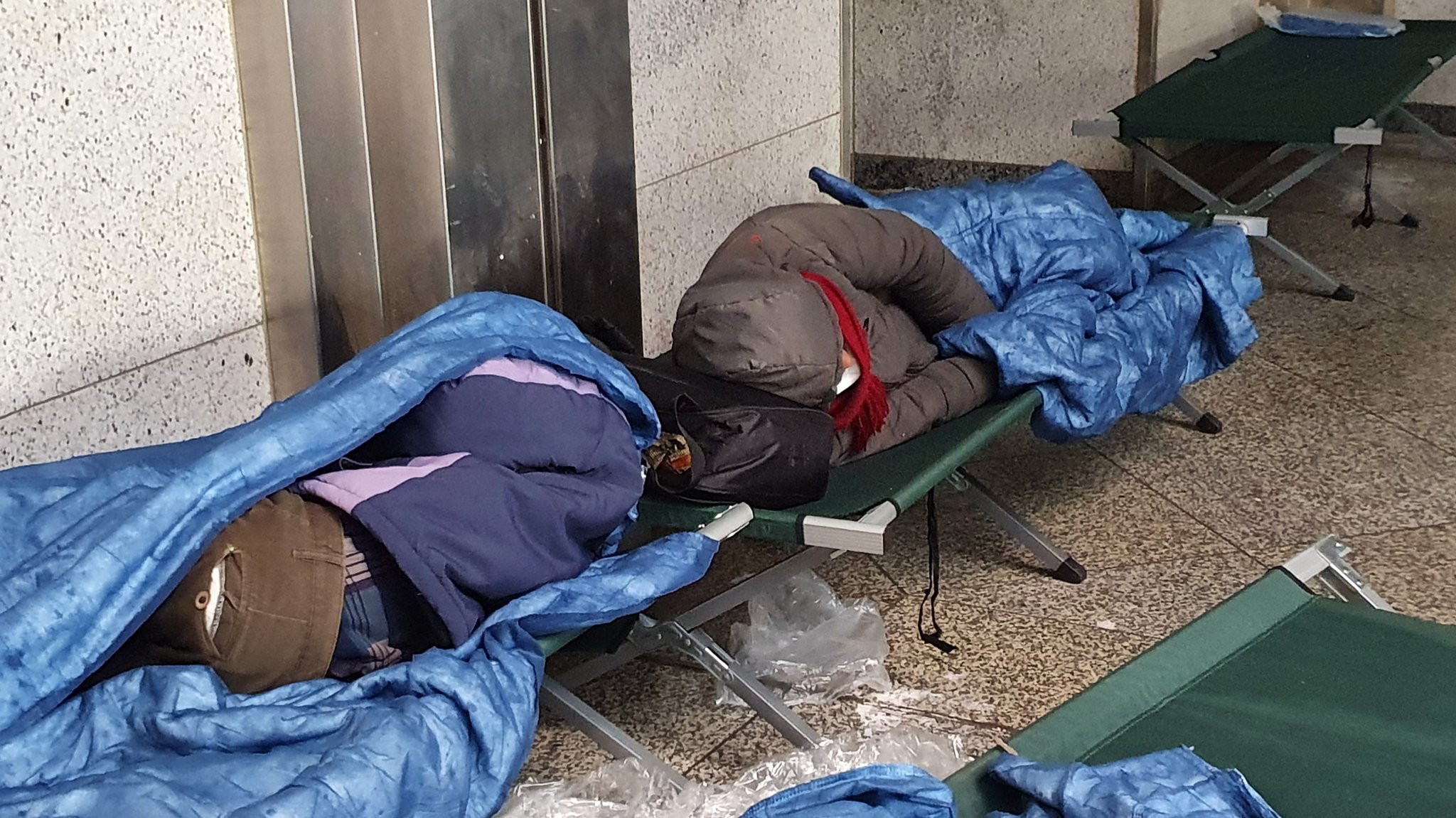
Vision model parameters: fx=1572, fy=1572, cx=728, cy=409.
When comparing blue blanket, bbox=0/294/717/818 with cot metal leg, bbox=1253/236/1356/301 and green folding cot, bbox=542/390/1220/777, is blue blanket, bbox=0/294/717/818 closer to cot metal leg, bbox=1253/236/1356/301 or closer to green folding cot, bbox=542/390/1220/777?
green folding cot, bbox=542/390/1220/777

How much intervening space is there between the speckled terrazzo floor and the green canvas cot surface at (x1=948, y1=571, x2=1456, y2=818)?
504 mm

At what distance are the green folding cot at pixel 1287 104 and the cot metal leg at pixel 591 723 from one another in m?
2.45

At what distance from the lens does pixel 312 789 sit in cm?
149

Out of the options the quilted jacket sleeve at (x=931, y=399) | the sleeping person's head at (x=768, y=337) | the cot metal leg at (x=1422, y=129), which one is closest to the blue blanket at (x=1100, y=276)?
the quilted jacket sleeve at (x=931, y=399)

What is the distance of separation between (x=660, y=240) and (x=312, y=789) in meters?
1.76

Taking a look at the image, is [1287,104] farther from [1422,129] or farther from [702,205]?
[702,205]

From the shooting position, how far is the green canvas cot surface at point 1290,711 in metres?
1.62

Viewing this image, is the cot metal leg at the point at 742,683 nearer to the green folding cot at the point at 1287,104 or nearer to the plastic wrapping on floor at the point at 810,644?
the plastic wrapping on floor at the point at 810,644

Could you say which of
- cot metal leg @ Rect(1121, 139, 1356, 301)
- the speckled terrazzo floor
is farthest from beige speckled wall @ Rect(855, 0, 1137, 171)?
the speckled terrazzo floor

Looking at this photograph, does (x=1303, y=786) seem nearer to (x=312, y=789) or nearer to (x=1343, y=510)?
(x=312, y=789)

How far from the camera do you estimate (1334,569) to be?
7.05 feet

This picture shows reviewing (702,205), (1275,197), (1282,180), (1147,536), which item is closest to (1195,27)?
(1282,180)

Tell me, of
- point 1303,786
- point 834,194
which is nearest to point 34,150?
point 834,194

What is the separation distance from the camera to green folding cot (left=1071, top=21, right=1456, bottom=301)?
4.11 m
